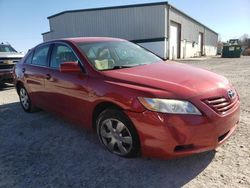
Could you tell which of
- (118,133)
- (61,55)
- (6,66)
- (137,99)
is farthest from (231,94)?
(6,66)

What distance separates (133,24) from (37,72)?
22.9 meters

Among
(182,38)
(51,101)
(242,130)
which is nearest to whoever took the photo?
(242,130)

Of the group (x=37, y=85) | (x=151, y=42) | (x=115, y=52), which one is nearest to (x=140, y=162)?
(x=115, y=52)

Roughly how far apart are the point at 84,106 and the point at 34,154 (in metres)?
0.99

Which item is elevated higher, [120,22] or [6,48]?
[120,22]

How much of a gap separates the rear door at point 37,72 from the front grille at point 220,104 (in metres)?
2.98

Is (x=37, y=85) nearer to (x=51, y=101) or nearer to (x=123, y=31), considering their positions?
(x=51, y=101)

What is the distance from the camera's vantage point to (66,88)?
3.89 meters

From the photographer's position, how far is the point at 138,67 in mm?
3684

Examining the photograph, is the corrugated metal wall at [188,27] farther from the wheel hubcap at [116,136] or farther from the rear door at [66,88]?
the wheel hubcap at [116,136]

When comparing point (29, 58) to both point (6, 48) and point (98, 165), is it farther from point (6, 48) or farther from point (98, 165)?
point (6, 48)

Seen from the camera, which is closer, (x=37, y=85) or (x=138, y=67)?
(x=138, y=67)

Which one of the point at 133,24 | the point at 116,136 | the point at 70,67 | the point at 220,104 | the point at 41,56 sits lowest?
the point at 116,136

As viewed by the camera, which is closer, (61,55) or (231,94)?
(231,94)
